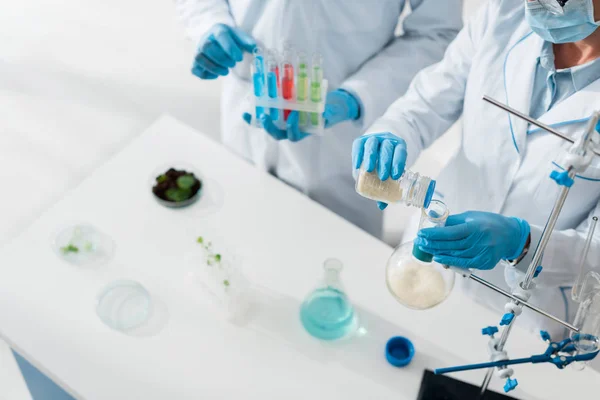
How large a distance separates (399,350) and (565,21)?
0.89 metres

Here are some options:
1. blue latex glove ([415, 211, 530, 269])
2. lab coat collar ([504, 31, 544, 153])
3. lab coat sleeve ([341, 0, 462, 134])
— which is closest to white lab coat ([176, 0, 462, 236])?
lab coat sleeve ([341, 0, 462, 134])

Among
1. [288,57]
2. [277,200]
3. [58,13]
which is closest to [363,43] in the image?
[288,57]

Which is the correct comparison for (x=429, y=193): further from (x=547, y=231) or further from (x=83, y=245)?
(x=83, y=245)

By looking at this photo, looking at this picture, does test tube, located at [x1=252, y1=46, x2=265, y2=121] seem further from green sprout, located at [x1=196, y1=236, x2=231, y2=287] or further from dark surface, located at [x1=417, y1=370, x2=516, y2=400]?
dark surface, located at [x1=417, y1=370, x2=516, y2=400]

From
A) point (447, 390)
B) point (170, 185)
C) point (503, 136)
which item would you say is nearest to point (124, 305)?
point (170, 185)

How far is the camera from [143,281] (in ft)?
5.49

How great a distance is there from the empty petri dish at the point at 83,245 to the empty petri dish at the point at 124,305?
11cm

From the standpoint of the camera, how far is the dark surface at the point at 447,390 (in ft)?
4.71

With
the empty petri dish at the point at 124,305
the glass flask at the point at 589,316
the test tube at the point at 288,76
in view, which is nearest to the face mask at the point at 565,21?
the glass flask at the point at 589,316

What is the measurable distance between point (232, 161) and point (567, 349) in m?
1.20

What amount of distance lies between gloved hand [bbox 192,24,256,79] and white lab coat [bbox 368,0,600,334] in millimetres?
514

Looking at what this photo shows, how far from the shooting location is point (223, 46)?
5.87ft

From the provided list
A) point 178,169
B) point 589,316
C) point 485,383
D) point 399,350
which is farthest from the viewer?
point 178,169

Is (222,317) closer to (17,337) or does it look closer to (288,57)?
(17,337)
